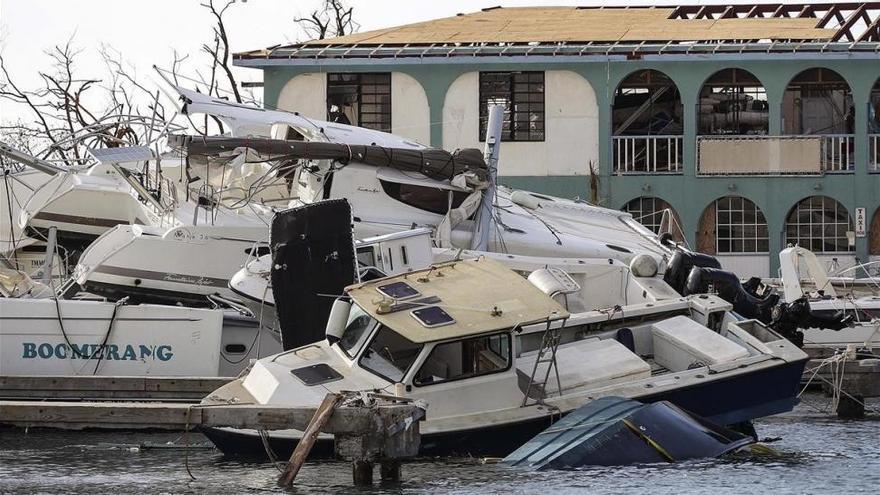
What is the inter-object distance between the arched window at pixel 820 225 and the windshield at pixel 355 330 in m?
23.3

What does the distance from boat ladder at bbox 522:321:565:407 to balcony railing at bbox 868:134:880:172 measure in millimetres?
22892

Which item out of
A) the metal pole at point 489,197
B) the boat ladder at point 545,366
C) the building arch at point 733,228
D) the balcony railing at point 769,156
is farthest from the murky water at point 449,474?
the balcony railing at point 769,156

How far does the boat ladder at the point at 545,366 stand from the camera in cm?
2088

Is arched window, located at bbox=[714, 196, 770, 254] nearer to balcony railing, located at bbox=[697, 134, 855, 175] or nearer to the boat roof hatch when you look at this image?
balcony railing, located at bbox=[697, 134, 855, 175]

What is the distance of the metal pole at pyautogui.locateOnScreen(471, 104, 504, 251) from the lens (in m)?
30.7

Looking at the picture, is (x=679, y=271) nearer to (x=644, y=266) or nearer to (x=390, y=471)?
(x=644, y=266)

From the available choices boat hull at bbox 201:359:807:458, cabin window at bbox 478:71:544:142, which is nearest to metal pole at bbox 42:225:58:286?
boat hull at bbox 201:359:807:458

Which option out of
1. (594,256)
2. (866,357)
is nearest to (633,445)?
(866,357)

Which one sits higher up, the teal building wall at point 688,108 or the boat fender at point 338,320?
the teal building wall at point 688,108

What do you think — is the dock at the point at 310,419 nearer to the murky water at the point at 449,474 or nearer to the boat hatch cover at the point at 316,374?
the murky water at the point at 449,474

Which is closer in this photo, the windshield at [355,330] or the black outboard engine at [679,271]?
the windshield at [355,330]

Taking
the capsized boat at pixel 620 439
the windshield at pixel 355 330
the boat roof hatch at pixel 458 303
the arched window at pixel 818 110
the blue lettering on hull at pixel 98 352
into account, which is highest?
the arched window at pixel 818 110

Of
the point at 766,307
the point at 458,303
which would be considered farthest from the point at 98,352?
the point at 766,307

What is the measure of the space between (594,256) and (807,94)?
16250mm
